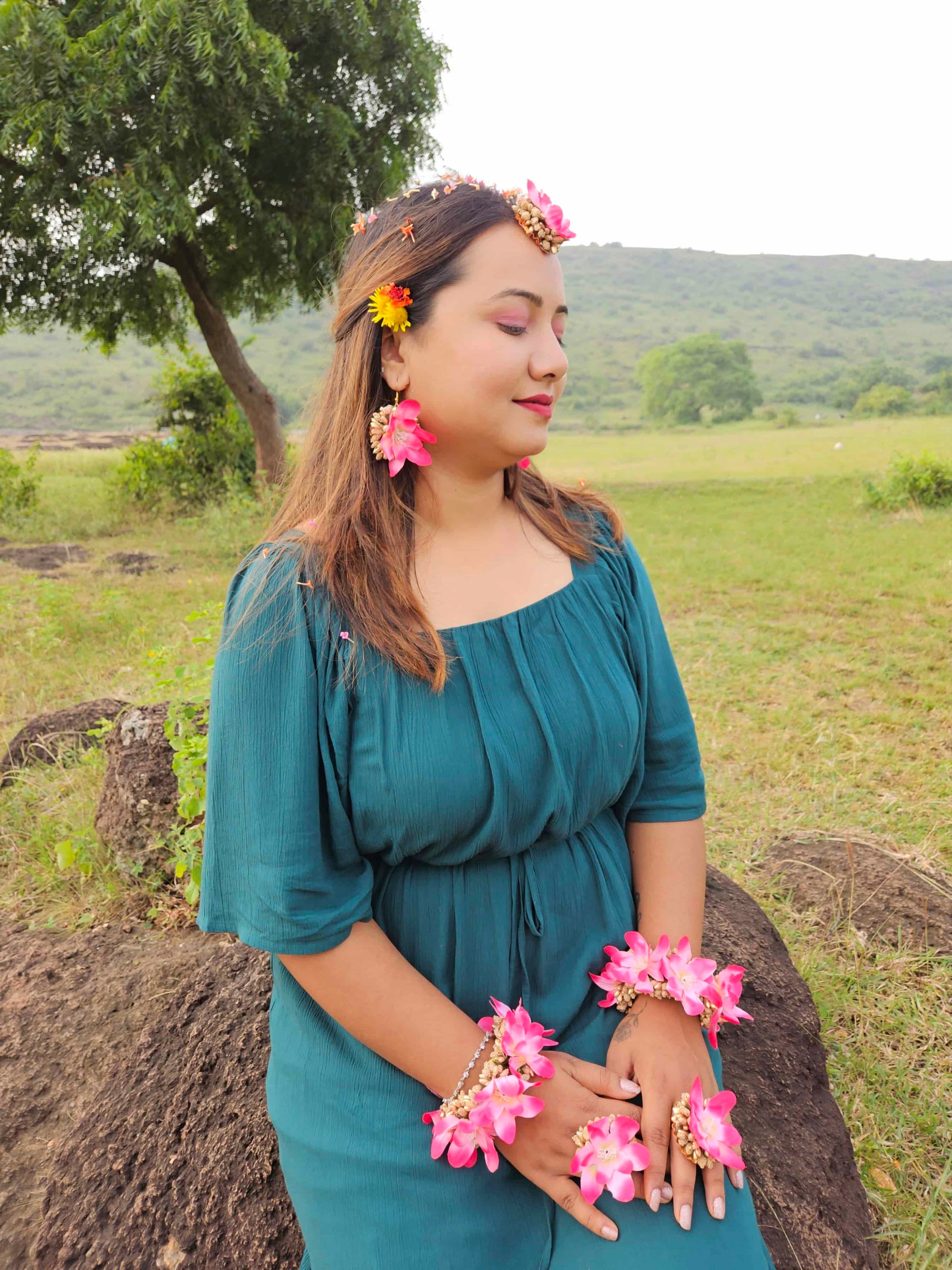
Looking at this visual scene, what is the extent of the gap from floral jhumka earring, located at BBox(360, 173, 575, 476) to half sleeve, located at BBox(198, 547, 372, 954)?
0.94 feet

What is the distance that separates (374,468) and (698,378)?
7678cm

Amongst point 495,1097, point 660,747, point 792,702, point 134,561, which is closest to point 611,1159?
point 495,1097

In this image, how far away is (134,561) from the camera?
893cm

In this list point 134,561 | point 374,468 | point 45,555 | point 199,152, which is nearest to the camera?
point 374,468

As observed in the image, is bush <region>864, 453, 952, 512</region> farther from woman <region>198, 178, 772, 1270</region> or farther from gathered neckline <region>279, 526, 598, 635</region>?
woman <region>198, 178, 772, 1270</region>

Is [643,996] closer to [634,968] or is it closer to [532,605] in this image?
[634,968]

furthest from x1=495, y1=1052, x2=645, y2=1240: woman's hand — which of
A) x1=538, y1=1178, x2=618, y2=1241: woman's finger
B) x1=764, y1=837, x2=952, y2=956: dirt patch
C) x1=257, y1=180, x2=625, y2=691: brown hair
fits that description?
x1=764, y1=837, x2=952, y2=956: dirt patch

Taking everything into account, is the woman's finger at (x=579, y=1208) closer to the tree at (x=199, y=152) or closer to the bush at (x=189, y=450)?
the tree at (x=199, y=152)

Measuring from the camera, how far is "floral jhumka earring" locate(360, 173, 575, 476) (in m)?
1.43

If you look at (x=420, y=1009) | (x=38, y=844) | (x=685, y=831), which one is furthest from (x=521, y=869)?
(x=38, y=844)

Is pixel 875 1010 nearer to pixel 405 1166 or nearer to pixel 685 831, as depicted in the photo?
pixel 685 831

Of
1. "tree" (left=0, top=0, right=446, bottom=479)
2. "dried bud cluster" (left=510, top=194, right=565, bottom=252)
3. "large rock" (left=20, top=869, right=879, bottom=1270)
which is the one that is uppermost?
"tree" (left=0, top=0, right=446, bottom=479)

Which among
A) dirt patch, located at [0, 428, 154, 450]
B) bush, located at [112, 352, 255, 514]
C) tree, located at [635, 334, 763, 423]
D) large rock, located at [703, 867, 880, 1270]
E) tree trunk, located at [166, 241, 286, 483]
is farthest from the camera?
tree, located at [635, 334, 763, 423]

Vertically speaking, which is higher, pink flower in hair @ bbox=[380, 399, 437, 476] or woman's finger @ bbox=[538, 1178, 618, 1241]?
pink flower in hair @ bbox=[380, 399, 437, 476]
